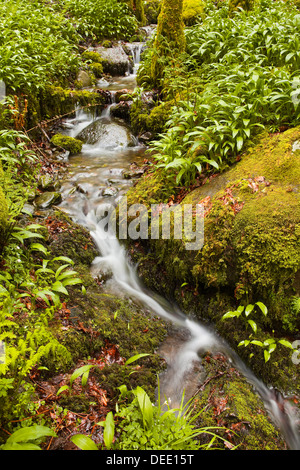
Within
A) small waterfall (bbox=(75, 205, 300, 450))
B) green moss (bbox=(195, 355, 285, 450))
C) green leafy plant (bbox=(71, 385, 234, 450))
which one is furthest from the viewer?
small waterfall (bbox=(75, 205, 300, 450))

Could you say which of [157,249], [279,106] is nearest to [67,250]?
[157,249]

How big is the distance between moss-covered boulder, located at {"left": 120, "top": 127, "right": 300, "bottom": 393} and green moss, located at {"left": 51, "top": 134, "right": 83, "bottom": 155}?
4.50 metres

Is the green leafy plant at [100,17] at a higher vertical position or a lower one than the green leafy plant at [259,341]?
higher

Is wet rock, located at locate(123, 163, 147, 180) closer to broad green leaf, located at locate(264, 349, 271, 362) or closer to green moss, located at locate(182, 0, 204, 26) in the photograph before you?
broad green leaf, located at locate(264, 349, 271, 362)

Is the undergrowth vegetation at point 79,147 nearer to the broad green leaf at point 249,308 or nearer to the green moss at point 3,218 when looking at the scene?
the green moss at point 3,218

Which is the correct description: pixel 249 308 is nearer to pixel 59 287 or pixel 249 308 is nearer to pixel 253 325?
pixel 253 325

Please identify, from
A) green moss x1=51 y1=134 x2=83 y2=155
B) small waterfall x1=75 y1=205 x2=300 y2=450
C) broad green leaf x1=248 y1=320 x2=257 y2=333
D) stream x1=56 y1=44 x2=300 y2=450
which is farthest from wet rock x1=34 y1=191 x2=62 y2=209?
broad green leaf x1=248 y1=320 x2=257 y2=333

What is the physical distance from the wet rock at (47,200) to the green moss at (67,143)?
2.54 m

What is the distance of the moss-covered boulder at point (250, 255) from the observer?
332 cm

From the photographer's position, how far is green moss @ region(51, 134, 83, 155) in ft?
24.3

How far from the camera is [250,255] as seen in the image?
3416mm

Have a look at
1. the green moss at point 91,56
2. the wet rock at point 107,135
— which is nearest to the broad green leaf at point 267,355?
the wet rock at point 107,135

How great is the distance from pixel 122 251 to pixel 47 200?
1795 millimetres

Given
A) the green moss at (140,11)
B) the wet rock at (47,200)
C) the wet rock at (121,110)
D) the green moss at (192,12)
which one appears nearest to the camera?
the wet rock at (47,200)
